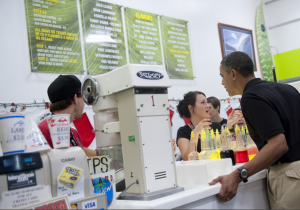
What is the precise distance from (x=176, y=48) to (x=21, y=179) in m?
3.66

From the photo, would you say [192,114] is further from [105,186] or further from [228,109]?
[105,186]

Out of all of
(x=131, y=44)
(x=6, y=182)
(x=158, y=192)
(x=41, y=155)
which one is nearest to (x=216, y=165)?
(x=158, y=192)

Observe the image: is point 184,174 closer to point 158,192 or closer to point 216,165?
point 216,165

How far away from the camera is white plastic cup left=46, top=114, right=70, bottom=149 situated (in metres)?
1.15

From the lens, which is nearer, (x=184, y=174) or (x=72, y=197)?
(x=72, y=197)

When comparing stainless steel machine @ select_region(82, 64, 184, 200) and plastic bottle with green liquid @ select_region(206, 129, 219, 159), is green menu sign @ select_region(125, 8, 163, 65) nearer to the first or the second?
plastic bottle with green liquid @ select_region(206, 129, 219, 159)

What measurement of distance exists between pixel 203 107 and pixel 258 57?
3.02 metres

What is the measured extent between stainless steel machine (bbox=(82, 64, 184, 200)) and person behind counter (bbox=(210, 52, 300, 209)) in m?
0.31

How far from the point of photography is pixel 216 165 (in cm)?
172

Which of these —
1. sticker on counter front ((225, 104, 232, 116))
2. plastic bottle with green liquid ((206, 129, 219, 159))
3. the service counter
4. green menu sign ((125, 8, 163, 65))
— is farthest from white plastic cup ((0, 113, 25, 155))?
sticker on counter front ((225, 104, 232, 116))

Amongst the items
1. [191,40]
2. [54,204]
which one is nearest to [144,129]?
[54,204]

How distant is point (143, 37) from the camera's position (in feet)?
13.0

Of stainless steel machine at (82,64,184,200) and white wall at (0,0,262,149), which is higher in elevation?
white wall at (0,0,262,149)

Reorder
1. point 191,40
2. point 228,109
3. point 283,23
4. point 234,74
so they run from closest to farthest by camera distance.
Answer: point 234,74
point 191,40
point 228,109
point 283,23
